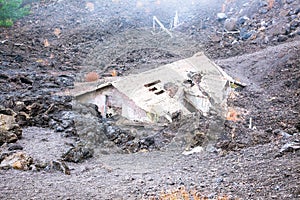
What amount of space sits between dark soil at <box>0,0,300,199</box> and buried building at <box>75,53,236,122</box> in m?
0.40

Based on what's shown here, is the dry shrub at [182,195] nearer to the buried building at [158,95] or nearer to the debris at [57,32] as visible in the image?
the buried building at [158,95]

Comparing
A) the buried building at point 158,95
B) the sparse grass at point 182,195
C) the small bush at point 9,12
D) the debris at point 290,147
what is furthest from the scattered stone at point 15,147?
the small bush at point 9,12

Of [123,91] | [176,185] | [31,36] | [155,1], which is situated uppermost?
[155,1]

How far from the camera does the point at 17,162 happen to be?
6.21m

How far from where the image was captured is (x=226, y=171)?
5.69m

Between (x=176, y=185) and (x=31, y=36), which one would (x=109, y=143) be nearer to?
(x=176, y=185)

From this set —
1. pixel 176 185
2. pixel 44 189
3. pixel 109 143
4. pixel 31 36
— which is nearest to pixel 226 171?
pixel 176 185

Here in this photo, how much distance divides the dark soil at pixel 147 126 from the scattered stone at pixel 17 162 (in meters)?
0.23

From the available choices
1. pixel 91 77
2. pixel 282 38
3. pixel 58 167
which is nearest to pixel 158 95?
pixel 58 167

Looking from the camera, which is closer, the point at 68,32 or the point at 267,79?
the point at 267,79

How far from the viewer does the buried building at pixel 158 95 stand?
30.3 feet

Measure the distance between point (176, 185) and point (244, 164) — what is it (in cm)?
115

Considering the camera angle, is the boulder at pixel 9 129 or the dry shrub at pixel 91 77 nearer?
the boulder at pixel 9 129

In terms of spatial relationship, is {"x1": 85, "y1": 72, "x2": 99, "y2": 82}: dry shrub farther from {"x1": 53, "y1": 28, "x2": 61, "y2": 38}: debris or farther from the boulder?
{"x1": 53, "y1": 28, "x2": 61, "y2": 38}: debris
